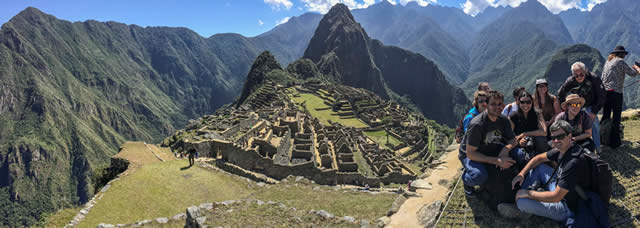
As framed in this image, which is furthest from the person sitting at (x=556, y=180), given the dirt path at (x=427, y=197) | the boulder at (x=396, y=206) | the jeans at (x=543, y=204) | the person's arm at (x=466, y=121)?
the boulder at (x=396, y=206)

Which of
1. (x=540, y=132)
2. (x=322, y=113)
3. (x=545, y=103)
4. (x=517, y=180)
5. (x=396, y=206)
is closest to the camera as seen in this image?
(x=517, y=180)

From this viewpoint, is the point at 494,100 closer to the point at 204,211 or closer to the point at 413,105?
the point at 204,211

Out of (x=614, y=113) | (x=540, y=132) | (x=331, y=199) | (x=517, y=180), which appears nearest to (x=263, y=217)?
(x=331, y=199)

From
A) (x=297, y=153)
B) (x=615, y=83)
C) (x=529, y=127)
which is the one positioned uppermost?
(x=615, y=83)

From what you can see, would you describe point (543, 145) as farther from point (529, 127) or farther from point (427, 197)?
point (427, 197)

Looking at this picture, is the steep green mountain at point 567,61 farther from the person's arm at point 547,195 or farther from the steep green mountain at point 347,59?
the person's arm at point 547,195

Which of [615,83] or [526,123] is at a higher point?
[615,83]

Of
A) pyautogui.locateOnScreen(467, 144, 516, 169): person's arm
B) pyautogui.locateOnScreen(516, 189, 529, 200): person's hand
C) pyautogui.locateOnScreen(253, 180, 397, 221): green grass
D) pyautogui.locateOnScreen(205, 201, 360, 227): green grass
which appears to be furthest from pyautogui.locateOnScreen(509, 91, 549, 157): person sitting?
pyautogui.locateOnScreen(205, 201, 360, 227): green grass

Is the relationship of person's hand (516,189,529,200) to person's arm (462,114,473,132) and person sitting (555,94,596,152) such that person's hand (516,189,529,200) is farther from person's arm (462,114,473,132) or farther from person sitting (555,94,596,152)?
person's arm (462,114,473,132)
